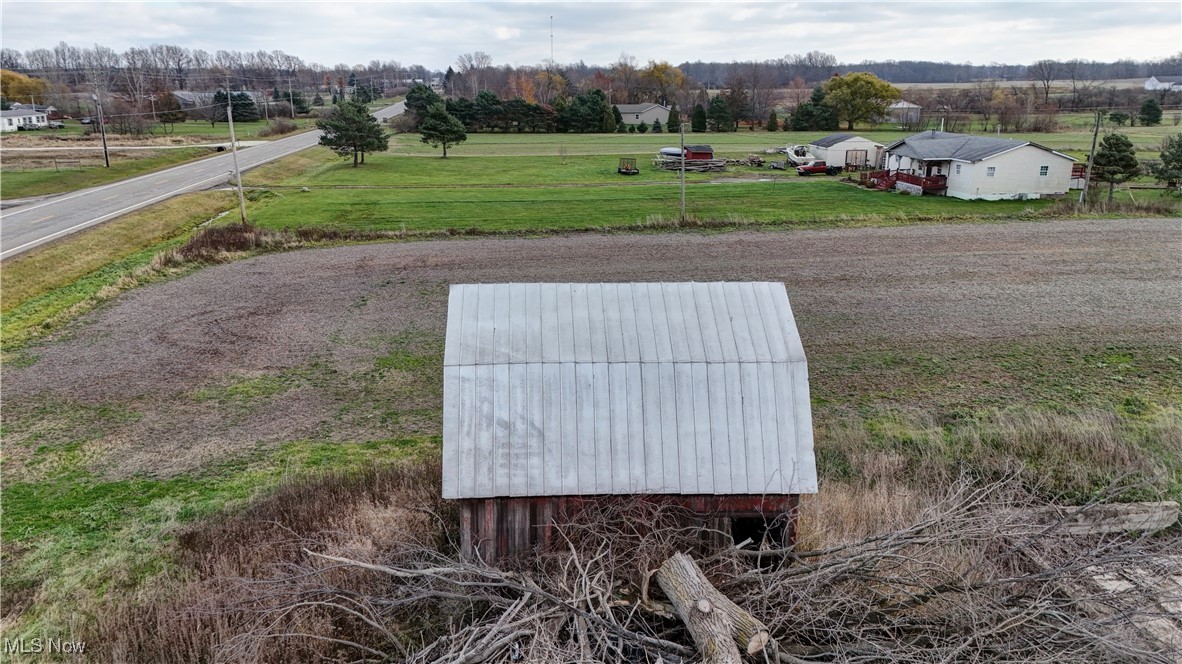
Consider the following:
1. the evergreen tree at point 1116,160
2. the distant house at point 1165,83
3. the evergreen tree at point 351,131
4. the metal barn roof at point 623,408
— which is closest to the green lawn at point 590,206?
the evergreen tree at point 1116,160

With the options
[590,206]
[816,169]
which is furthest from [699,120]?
[590,206]

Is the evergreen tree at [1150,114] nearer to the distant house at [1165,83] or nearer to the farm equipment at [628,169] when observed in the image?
the farm equipment at [628,169]

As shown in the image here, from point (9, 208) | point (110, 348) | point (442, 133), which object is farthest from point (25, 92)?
point (110, 348)

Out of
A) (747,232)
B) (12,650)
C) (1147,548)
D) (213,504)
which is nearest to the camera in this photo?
(12,650)

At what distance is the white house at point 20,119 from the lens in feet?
254

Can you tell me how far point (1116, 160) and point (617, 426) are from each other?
38962 millimetres

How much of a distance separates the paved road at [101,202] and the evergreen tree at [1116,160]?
47.3 m

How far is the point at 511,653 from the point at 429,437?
7778 millimetres

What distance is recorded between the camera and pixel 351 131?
53.2 meters

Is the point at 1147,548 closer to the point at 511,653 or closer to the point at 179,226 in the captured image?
the point at 511,653

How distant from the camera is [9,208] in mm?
36219

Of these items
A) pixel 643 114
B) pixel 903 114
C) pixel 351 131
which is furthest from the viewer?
pixel 643 114

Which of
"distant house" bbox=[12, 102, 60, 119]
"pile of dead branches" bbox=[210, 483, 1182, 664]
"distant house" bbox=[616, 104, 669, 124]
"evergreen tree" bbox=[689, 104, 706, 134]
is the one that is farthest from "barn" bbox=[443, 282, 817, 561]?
"distant house" bbox=[12, 102, 60, 119]

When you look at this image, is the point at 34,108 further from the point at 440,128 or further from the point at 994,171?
the point at 994,171
